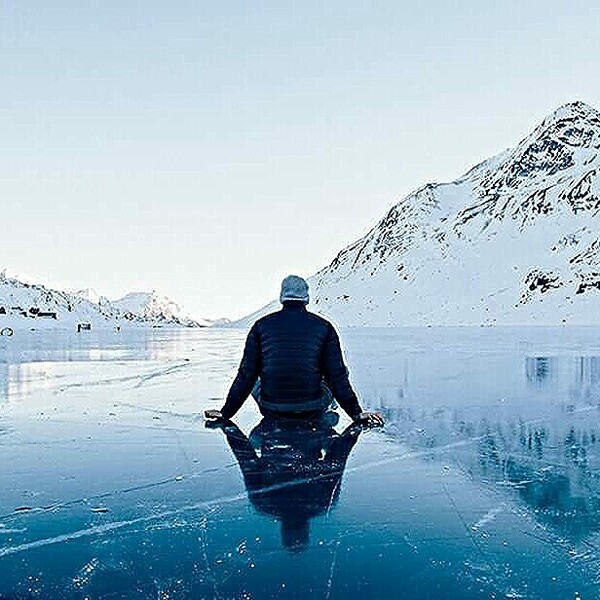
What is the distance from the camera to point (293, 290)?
21.1ft

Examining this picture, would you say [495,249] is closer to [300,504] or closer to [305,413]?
[305,413]

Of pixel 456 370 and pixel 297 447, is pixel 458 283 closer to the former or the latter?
pixel 456 370

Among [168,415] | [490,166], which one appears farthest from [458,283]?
[168,415]

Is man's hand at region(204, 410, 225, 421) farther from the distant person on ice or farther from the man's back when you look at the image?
the man's back

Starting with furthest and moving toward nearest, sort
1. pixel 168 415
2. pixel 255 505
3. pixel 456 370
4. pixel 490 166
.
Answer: pixel 490 166 < pixel 456 370 < pixel 168 415 < pixel 255 505

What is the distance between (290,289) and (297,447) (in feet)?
5.09

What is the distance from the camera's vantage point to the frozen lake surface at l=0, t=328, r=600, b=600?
285 cm

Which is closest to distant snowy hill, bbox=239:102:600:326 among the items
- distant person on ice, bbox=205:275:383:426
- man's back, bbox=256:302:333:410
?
distant person on ice, bbox=205:275:383:426

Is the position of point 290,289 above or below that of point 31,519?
above

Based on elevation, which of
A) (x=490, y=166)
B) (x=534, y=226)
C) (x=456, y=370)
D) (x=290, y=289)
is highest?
(x=490, y=166)

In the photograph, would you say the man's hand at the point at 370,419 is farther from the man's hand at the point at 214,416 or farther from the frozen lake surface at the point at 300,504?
the man's hand at the point at 214,416

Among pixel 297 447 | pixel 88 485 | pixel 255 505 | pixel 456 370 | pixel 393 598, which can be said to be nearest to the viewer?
pixel 393 598

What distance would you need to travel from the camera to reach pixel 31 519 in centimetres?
366

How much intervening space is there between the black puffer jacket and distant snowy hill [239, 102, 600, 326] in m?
66.8
